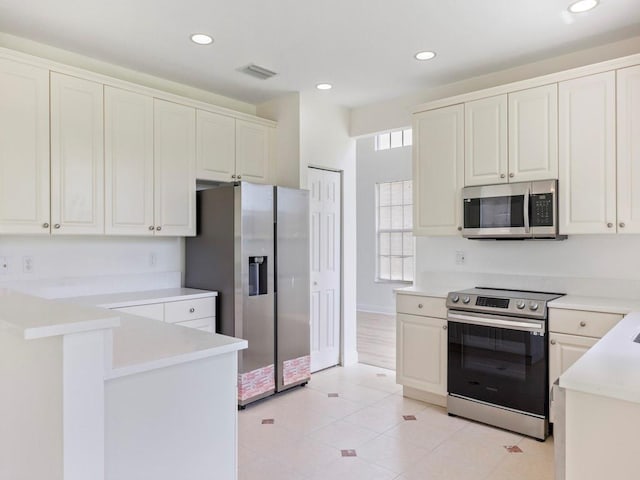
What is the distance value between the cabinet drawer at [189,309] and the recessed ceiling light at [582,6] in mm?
3074

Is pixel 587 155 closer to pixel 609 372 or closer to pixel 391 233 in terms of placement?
pixel 609 372

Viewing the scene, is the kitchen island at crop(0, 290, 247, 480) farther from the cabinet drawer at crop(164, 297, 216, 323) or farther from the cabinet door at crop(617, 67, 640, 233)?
the cabinet door at crop(617, 67, 640, 233)

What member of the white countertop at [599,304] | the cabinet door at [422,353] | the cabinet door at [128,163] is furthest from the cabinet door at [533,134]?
the cabinet door at [128,163]

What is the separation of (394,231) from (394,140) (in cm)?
160

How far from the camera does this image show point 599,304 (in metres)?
2.82

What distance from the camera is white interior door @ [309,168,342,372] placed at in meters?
A: 4.38

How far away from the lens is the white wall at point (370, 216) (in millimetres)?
7852

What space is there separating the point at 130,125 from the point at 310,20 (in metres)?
1.54

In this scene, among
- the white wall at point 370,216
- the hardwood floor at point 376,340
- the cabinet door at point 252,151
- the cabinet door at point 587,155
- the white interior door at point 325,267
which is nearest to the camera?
Result: the cabinet door at point 587,155

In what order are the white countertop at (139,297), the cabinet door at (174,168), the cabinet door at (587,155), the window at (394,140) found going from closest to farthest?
1. the cabinet door at (587,155)
2. the white countertop at (139,297)
3. the cabinet door at (174,168)
4. the window at (394,140)

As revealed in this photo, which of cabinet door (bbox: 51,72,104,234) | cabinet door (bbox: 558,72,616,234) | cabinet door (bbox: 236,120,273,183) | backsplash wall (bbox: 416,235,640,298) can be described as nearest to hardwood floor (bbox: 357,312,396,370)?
backsplash wall (bbox: 416,235,640,298)

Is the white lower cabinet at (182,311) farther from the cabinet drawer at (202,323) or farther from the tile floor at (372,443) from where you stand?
the tile floor at (372,443)

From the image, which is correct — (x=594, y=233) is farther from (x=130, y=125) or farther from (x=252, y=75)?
(x=130, y=125)

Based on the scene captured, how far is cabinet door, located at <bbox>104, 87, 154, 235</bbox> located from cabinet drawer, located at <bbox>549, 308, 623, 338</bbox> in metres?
2.93
